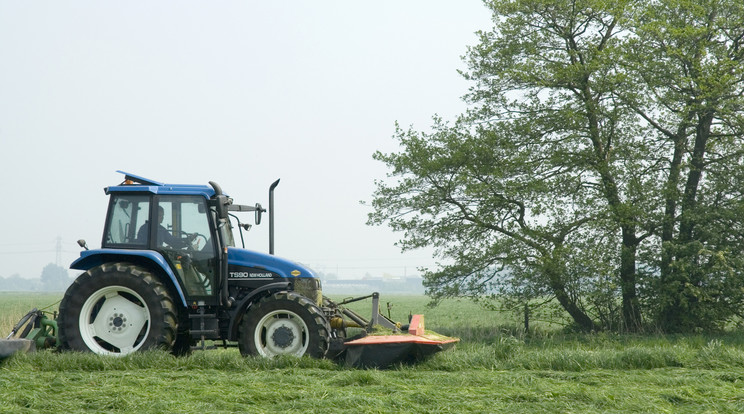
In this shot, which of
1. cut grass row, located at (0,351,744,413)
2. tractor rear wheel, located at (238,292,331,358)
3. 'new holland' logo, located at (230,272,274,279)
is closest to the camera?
cut grass row, located at (0,351,744,413)

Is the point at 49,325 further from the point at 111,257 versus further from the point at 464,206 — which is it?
the point at 464,206

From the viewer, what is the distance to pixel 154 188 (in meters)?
9.16

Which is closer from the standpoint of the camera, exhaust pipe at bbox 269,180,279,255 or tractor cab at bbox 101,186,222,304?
tractor cab at bbox 101,186,222,304

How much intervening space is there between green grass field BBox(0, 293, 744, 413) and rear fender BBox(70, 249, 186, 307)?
0.96m

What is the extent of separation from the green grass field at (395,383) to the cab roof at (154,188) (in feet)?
6.55

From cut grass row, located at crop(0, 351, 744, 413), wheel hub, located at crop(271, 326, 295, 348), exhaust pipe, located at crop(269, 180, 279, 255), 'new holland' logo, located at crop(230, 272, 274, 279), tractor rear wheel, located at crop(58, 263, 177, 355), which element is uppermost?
exhaust pipe, located at crop(269, 180, 279, 255)

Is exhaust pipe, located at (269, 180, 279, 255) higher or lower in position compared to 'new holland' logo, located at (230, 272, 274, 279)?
higher

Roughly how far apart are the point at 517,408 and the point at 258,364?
3380 millimetres

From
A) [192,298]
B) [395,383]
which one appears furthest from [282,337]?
[395,383]

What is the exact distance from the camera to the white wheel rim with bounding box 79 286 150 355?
9039 mm

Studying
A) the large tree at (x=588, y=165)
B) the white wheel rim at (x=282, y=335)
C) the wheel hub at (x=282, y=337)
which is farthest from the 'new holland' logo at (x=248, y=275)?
the large tree at (x=588, y=165)

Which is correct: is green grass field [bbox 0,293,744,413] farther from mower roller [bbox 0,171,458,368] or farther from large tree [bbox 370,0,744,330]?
large tree [bbox 370,0,744,330]

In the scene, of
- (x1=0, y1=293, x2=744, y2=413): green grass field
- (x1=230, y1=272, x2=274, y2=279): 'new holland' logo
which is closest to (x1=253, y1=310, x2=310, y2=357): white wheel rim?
(x1=0, y1=293, x2=744, y2=413): green grass field

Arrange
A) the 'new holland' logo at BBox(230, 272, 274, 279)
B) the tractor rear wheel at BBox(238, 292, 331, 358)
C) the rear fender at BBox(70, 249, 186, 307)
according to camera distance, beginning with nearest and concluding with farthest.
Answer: the tractor rear wheel at BBox(238, 292, 331, 358), the rear fender at BBox(70, 249, 186, 307), the 'new holland' logo at BBox(230, 272, 274, 279)
